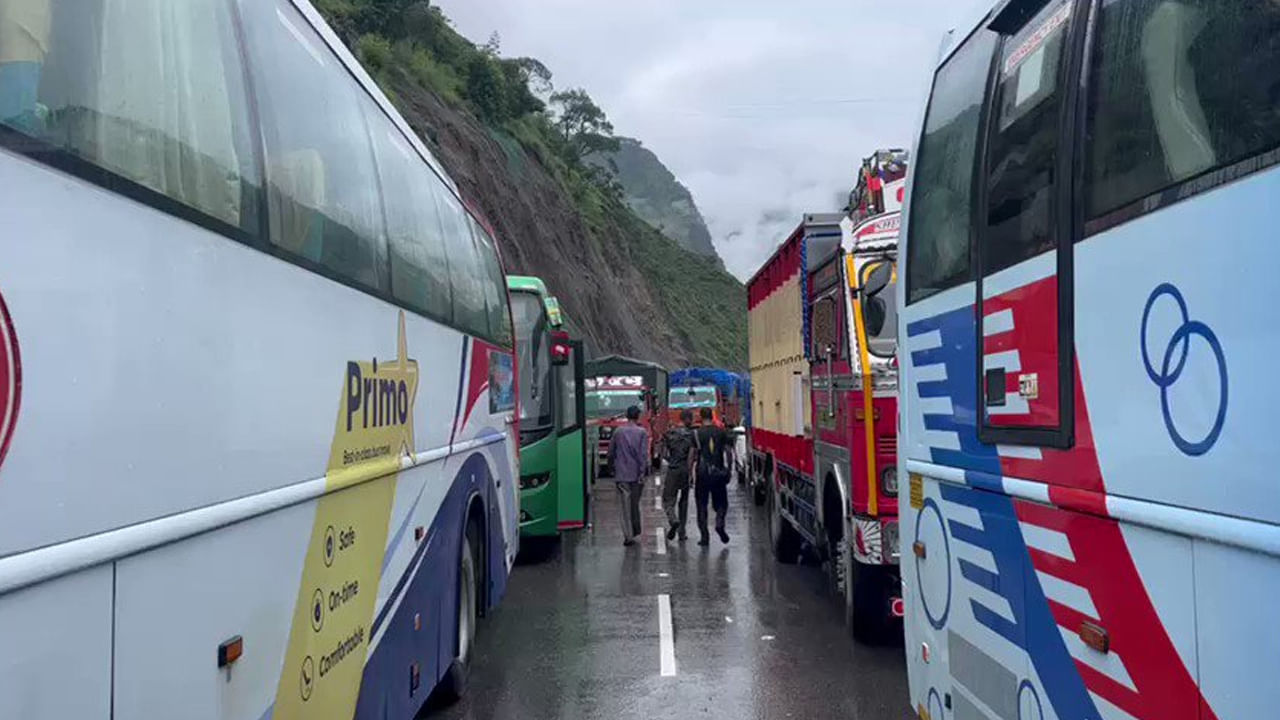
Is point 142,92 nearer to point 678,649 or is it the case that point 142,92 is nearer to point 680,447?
point 678,649

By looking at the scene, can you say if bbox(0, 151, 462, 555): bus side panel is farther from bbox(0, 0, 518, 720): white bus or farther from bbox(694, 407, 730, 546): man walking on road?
bbox(694, 407, 730, 546): man walking on road

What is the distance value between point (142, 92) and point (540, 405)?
11.1 meters

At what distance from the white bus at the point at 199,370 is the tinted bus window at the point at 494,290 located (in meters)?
3.40

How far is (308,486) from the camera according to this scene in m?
3.70

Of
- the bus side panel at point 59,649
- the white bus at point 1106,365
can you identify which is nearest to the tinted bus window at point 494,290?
the white bus at point 1106,365

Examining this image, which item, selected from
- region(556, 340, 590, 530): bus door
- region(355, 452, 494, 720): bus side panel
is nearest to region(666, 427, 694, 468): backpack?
region(556, 340, 590, 530): bus door

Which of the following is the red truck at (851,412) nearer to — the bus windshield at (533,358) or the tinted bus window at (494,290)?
the tinted bus window at (494,290)

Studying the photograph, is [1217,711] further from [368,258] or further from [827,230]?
[827,230]

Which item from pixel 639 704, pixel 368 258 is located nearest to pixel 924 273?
Answer: pixel 368 258

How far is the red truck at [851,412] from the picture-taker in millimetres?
8125

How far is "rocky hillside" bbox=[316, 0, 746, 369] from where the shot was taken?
1455 inches

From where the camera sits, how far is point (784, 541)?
13594mm

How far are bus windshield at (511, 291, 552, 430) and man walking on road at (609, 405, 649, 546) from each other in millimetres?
1666

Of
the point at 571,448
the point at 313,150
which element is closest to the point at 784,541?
the point at 571,448
